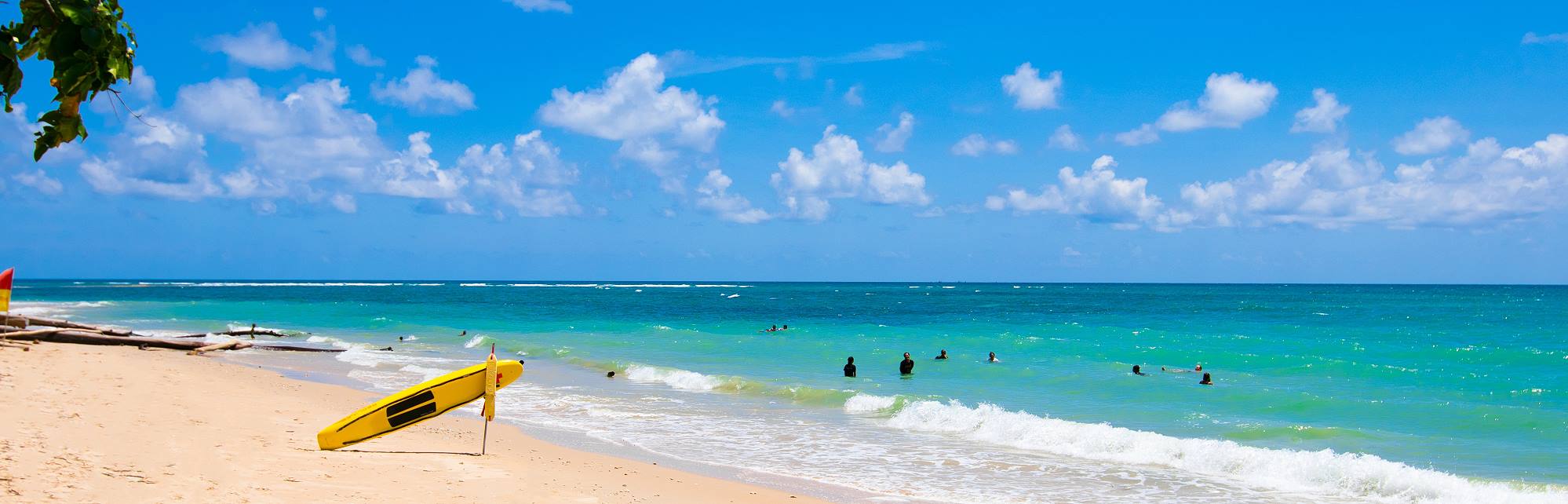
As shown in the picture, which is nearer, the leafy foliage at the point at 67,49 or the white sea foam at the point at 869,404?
the leafy foliage at the point at 67,49

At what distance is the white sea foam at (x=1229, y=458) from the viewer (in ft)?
38.5

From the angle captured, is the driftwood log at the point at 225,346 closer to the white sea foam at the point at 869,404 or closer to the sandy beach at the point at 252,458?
the sandy beach at the point at 252,458

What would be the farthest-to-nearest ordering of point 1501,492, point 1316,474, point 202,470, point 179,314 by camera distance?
point 179,314 < point 1316,474 < point 1501,492 < point 202,470

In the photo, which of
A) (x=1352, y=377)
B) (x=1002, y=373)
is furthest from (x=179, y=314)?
(x=1352, y=377)

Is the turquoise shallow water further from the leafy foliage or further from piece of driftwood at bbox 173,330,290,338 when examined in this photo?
the leafy foliage

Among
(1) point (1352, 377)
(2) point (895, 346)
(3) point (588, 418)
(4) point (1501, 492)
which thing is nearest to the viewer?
(4) point (1501, 492)

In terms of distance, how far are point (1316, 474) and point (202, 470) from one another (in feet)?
43.4

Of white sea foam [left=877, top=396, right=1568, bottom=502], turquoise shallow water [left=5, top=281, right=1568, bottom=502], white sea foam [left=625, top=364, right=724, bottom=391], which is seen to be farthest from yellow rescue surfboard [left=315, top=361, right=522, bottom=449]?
white sea foam [left=625, top=364, right=724, bottom=391]

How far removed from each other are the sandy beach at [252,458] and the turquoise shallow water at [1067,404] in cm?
221

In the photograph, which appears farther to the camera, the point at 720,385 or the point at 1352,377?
the point at 1352,377

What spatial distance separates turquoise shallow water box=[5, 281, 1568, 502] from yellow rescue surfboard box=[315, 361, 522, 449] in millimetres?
3367

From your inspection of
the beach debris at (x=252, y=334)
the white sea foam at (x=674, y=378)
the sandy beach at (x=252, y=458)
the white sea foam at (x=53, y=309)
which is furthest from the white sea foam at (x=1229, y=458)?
the white sea foam at (x=53, y=309)

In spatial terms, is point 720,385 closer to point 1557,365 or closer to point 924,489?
point 924,489

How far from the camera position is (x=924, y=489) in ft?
38.5
